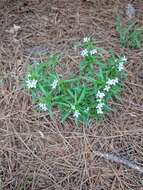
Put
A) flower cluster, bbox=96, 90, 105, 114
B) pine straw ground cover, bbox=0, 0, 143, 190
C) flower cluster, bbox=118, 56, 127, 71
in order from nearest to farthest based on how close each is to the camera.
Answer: pine straw ground cover, bbox=0, 0, 143, 190, flower cluster, bbox=96, 90, 105, 114, flower cluster, bbox=118, 56, 127, 71

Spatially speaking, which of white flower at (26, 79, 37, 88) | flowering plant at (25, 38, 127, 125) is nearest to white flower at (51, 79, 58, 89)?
flowering plant at (25, 38, 127, 125)

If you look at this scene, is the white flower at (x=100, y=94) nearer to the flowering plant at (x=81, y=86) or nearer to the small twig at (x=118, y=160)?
the flowering plant at (x=81, y=86)

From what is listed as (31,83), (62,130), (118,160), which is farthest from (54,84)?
(118,160)

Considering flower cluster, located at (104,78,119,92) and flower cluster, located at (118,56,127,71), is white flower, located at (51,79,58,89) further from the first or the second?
flower cluster, located at (118,56,127,71)

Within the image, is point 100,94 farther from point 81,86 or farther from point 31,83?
point 31,83

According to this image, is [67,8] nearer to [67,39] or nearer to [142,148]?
[67,39]
